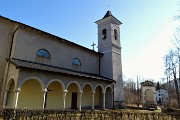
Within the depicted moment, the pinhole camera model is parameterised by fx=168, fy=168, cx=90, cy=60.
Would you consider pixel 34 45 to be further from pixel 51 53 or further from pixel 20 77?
pixel 20 77

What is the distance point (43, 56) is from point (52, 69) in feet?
8.46

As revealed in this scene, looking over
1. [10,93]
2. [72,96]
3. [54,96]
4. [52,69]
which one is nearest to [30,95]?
[10,93]

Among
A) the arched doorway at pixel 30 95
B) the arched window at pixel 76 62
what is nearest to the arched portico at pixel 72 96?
the arched window at pixel 76 62

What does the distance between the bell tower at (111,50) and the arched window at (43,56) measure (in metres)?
9.68

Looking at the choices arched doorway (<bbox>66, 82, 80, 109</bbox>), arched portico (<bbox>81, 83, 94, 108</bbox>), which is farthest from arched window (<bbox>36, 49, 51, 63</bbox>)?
arched portico (<bbox>81, 83, 94, 108</bbox>)

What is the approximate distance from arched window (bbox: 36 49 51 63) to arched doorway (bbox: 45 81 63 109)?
260cm

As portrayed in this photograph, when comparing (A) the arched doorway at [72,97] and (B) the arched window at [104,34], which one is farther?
(B) the arched window at [104,34]

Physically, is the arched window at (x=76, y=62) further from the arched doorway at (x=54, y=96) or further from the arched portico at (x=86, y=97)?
the arched doorway at (x=54, y=96)

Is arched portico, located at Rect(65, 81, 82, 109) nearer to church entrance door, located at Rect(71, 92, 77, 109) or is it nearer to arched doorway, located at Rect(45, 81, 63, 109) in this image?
church entrance door, located at Rect(71, 92, 77, 109)

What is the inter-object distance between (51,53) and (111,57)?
9685 millimetres

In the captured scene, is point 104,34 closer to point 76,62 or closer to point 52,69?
point 76,62

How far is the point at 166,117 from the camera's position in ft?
37.0

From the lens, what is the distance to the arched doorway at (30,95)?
15372 millimetres

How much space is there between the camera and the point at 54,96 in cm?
1811
